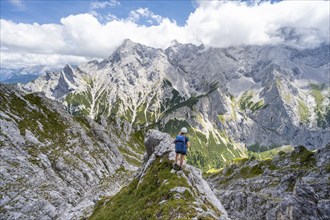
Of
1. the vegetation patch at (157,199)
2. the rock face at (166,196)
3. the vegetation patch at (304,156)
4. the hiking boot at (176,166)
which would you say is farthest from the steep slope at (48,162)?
the vegetation patch at (304,156)

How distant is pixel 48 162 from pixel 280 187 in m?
80.2

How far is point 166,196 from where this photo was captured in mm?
37531

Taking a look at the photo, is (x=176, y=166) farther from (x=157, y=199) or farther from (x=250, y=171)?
(x=250, y=171)

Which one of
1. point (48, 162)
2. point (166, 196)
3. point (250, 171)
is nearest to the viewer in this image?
point (166, 196)

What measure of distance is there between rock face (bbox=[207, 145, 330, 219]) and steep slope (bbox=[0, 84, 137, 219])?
34839 millimetres

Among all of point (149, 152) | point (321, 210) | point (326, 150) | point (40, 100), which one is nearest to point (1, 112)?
point (40, 100)

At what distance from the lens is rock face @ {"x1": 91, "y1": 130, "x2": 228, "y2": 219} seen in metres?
33.2

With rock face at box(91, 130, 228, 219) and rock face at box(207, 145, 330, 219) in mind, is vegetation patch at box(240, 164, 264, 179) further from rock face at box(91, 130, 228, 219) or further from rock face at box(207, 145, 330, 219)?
rock face at box(91, 130, 228, 219)

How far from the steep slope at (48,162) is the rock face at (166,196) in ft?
77.9

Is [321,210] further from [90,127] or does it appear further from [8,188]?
[90,127]

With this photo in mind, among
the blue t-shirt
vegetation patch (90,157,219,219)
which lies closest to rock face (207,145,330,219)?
vegetation patch (90,157,219,219)

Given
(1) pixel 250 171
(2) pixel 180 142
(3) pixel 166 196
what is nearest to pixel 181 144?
(2) pixel 180 142

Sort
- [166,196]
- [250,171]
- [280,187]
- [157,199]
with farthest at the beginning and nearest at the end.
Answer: [250,171]
[280,187]
[157,199]
[166,196]

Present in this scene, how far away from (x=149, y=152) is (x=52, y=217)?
3089cm
